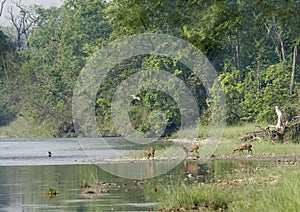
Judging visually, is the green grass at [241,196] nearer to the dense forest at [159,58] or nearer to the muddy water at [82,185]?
the muddy water at [82,185]

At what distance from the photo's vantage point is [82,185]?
1128 inches

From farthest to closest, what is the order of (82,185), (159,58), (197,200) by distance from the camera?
(159,58) → (82,185) → (197,200)

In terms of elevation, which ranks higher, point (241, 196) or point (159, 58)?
point (159, 58)

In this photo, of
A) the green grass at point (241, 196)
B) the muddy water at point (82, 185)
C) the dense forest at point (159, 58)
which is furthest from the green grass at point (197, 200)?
the dense forest at point (159, 58)

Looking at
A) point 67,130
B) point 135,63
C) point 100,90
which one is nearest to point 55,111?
point 67,130

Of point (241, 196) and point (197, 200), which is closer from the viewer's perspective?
point (197, 200)

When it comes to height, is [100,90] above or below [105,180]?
above

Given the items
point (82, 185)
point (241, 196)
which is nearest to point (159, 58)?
point (82, 185)

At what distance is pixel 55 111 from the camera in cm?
9694

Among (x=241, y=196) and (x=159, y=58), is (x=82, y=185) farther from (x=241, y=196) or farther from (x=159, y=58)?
(x=159, y=58)

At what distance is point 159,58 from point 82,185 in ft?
158

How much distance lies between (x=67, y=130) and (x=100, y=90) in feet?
32.8

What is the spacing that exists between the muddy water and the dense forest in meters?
4.82

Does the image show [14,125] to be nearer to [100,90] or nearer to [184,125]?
[100,90]
